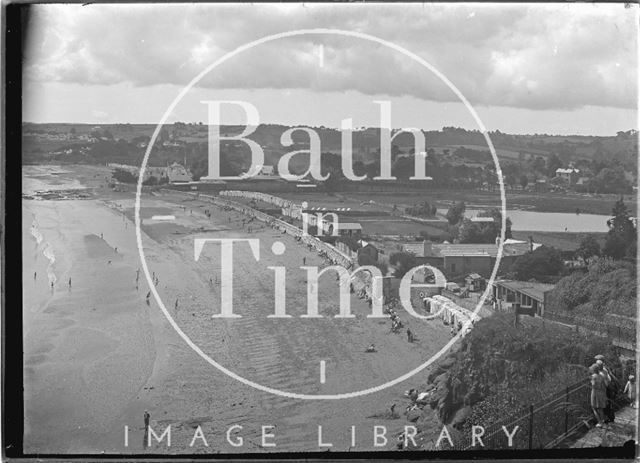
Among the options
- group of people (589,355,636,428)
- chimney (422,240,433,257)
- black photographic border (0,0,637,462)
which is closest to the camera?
black photographic border (0,0,637,462)

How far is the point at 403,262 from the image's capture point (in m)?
4.94

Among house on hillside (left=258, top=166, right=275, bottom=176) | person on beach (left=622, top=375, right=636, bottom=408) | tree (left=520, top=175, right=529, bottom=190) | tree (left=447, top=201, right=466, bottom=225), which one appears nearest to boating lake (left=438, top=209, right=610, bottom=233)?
tree (left=447, top=201, right=466, bottom=225)

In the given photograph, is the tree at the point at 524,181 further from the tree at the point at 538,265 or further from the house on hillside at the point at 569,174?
the tree at the point at 538,265

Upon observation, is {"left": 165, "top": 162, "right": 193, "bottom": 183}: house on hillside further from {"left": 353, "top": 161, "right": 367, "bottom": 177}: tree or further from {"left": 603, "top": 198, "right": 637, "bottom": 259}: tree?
{"left": 603, "top": 198, "right": 637, "bottom": 259}: tree

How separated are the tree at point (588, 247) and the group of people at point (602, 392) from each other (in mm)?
513

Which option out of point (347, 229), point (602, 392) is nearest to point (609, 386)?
point (602, 392)

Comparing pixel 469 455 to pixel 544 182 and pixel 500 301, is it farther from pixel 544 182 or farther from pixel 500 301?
pixel 544 182

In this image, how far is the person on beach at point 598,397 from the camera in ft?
15.8

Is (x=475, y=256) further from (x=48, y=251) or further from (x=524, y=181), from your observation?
(x=48, y=251)

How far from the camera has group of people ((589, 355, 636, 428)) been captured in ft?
15.8

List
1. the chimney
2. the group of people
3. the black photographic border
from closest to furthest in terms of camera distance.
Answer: the black photographic border → the group of people → the chimney

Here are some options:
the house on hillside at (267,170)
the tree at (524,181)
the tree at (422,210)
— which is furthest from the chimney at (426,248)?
the house on hillside at (267,170)

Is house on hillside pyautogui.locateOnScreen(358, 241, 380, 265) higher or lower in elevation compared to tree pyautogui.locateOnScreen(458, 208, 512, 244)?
lower

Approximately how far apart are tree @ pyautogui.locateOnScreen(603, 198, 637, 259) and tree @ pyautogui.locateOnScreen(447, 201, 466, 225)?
731mm
